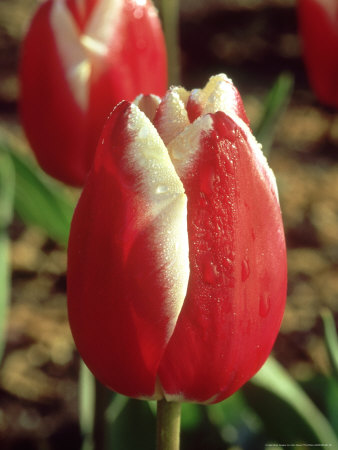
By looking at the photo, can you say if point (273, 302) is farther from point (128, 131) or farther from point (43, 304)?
point (43, 304)

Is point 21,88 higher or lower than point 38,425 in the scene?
higher

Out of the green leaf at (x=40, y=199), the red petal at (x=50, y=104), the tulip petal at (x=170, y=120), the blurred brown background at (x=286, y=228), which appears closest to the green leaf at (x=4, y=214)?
the green leaf at (x=40, y=199)

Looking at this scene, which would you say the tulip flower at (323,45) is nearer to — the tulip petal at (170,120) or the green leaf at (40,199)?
the green leaf at (40,199)

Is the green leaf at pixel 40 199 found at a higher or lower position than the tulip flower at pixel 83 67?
lower

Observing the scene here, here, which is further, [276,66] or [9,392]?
[276,66]

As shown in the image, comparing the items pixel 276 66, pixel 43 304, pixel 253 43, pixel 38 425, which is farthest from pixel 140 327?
pixel 253 43

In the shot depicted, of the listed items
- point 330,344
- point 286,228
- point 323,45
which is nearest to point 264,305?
point 330,344
